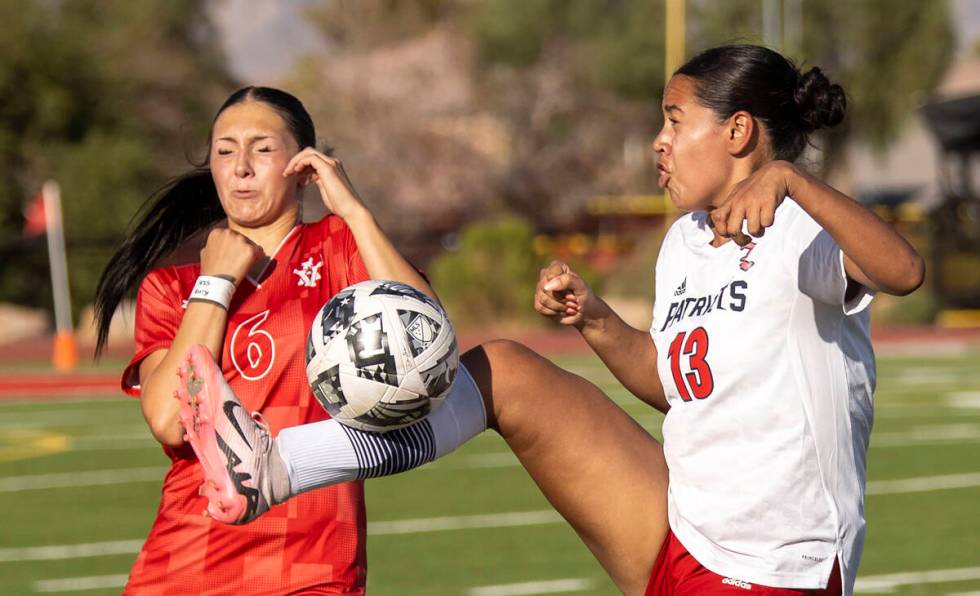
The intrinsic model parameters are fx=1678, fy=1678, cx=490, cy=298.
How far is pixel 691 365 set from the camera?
4.45 metres

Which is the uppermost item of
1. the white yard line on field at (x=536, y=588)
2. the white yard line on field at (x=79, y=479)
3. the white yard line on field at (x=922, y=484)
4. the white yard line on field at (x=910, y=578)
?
the white yard line on field at (x=536, y=588)

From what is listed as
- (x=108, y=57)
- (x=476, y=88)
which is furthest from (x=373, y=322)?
(x=476, y=88)

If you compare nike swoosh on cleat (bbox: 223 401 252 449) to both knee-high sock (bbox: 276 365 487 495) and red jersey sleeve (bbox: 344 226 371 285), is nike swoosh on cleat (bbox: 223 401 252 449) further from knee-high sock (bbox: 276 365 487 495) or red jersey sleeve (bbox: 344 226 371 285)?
red jersey sleeve (bbox: 344 226 371 285)

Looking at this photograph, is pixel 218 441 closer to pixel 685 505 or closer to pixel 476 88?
pixel 685 505

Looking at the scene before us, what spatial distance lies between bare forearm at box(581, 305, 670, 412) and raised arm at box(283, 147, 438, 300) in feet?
1.94

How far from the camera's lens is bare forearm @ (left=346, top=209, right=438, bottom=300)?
4.61 meters

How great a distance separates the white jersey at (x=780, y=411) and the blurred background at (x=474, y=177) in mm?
1098

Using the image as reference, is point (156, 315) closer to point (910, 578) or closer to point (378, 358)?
point (378, 358)

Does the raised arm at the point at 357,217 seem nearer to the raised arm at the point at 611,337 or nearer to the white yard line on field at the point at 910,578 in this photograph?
the raised arm at the point at 611,337

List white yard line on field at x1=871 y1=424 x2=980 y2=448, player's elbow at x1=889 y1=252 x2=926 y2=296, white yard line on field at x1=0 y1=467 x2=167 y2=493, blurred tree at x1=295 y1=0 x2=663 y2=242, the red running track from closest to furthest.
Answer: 1. player's elbow at x1=889 y1=252 x2=926 y2=296
2. white yard line on field at x1=0 y1=467 x2=167 y2=493
3. white yard line on field at x1=871 y1=424 x2=980 y2=448
4. the red running track
5. blurred tree at x1=295 y1=0 x2=663 y2=242

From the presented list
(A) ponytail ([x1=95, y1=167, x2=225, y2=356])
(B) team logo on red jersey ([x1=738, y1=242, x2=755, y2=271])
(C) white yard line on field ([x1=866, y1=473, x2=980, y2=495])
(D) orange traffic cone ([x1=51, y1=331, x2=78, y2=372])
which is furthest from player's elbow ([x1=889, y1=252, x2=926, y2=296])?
(D) orange traffic cone ([x1=51, y1=331, x2=78, y2=372])

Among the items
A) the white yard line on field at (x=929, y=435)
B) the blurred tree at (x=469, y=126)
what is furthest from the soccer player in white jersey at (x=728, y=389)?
the blurred tree at (x=469, y=126)

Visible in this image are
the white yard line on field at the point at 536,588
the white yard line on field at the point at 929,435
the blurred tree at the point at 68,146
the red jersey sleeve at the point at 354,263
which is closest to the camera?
the red jersey sleeve at the point at 354,263

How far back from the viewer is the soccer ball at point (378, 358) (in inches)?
172
